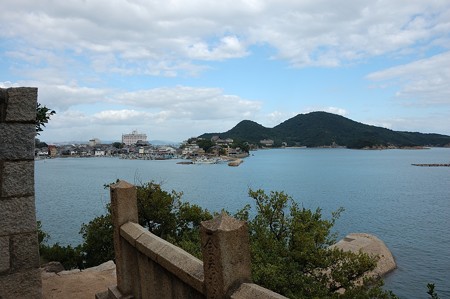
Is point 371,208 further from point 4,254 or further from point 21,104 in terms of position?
point 21,104

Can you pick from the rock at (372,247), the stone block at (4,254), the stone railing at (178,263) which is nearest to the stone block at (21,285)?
the stone block at (4,254)

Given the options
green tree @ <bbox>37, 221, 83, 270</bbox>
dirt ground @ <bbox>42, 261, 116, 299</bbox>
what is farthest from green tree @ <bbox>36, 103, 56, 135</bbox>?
green tree @ <bbox>37, 221, 83, 270</bbox>

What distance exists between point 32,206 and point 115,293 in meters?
2.24

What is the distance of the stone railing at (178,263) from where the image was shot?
3.19 metres

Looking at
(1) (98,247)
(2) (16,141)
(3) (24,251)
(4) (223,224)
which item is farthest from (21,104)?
(1) (98,247)

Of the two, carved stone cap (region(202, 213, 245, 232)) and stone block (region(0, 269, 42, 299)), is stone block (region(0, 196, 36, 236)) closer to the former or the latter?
stone block (region(0, 269, 42, 299))

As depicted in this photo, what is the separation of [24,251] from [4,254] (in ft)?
0.66

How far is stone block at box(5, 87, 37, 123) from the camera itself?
4.05 m

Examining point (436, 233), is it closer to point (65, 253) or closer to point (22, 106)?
point (65, 253)

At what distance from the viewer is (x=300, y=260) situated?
12219mm

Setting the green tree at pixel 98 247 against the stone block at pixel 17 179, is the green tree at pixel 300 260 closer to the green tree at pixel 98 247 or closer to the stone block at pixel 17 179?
the stone block at pixel 17 179

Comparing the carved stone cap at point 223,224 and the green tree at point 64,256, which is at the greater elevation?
the carved stone cap at point 223,224

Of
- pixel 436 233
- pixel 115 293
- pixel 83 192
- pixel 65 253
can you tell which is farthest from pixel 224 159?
pixel 115 293

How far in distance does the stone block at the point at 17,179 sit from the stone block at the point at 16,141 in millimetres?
82
